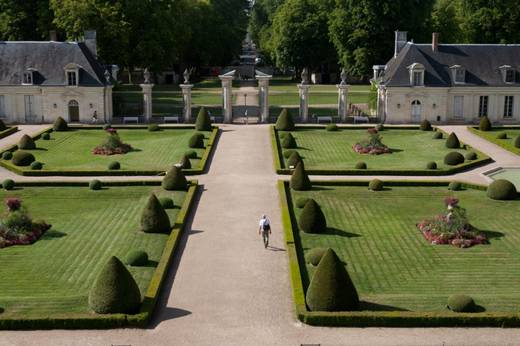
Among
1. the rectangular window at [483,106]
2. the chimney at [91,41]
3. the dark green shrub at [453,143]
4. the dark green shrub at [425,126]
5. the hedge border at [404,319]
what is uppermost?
the chimney at [91,41]

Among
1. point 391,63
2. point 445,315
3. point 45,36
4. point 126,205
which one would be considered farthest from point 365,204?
point 45,36

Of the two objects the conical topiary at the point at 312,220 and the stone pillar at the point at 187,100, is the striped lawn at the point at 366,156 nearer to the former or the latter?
the stone pillar at the point at 187,100

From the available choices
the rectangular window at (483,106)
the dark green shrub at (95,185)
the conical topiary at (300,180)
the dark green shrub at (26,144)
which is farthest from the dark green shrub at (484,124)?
the dark green shrub at (26,144)

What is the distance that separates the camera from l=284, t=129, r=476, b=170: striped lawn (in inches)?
1852

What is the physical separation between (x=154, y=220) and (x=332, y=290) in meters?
11.3

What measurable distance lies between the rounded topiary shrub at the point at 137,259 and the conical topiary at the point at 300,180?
13.7 meters

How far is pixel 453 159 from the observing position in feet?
151

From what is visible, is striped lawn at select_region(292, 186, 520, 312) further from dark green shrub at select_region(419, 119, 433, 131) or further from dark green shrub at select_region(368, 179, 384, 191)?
dark green shrub at select_region(419, 119, 433, 131)

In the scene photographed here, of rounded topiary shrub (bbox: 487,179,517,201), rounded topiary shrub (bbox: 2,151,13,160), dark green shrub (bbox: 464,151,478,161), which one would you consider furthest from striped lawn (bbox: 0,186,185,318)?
dark green shrub (bbox: 464,151,478,161)

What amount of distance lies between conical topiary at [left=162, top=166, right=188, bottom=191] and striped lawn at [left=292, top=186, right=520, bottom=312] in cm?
640

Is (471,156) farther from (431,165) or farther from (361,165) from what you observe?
(361,165)

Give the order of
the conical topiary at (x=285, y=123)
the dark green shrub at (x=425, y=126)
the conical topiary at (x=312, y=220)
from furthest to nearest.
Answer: the dark green shrub at (x=425, y=126) < the conical topiary at (x=285, y=123) < the conical topiary at (x=312, y=220)

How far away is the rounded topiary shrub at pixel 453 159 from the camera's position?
1811 inches

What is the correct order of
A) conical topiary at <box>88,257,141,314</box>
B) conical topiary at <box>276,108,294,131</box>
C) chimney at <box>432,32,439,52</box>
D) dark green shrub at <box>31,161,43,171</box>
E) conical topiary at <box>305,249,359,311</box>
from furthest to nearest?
chimney at <box>432,32,439,52</box>
conical topiary at <box>276,108,294,131</box>
dark green shrub at <box>31,161,43,171</box>
conical topiary at <box>305,249,359,311</box>
conical topiary at <box>88,257,141,314</box>
